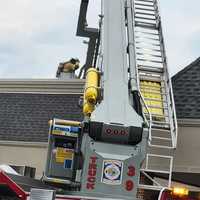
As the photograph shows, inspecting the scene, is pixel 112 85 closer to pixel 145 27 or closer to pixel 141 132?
pixel 141 132

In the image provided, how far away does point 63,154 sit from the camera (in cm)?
916

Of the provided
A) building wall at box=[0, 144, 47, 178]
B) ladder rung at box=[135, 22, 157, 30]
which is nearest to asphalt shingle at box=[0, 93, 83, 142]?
building wall at box=[0, 144, 47, 178]

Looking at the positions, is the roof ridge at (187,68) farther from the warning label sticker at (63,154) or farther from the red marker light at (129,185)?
the red marker light at (129,185)

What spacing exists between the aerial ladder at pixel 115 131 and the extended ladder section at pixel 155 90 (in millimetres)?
21

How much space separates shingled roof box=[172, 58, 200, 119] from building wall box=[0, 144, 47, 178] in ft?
12.7

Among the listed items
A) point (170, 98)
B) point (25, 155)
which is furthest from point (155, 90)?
point (25, 155)

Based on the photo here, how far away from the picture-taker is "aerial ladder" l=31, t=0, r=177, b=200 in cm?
828

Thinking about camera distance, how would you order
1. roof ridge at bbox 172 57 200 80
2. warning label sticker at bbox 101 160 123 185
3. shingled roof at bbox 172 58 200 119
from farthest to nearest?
roof ridge at bbox 172 57 200 80
shingled roof at bbox 172 58 200 119
warning label sticker at bbox 101 160 123 185

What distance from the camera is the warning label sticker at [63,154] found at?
9130mm

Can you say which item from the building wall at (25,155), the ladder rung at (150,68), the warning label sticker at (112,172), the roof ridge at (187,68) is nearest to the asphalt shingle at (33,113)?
the building wall at (25,155)

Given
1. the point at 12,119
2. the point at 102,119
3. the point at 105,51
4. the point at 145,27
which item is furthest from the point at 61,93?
the point at 102,119

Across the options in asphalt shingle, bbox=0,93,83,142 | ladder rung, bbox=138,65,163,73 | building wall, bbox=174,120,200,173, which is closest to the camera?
ladder rung, bbox=138,65,163,73

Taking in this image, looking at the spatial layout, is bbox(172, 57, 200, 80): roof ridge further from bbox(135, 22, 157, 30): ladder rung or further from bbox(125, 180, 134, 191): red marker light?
bbox(125, 180, 134, 191): red marker light

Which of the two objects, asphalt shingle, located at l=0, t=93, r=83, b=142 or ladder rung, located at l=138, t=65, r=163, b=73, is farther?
asphalt shingle, located at l=0, t=93, r=83, b=142
